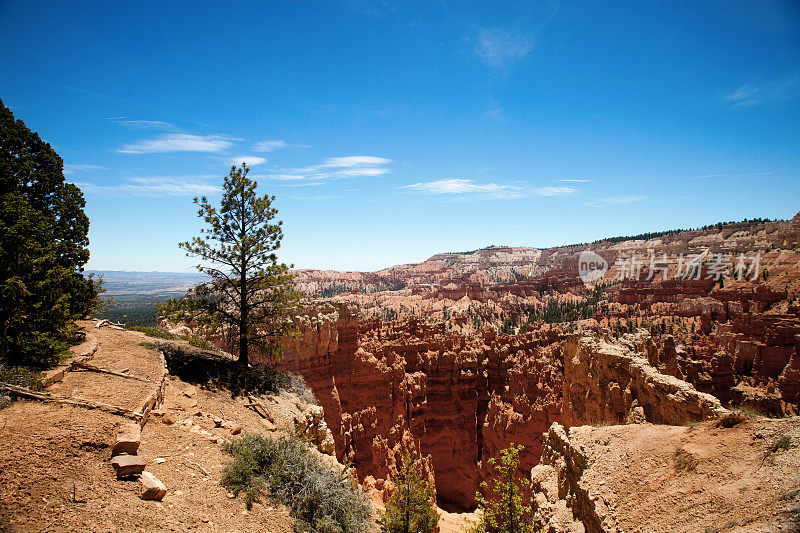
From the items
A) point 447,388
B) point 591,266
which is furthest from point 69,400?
point 591,266

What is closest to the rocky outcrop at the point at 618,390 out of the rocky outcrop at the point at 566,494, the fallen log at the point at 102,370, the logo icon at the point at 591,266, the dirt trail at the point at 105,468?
the rocky outcrop at the point at 566,494

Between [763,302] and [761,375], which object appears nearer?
[761,375]

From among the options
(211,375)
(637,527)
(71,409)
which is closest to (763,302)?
(637,527)

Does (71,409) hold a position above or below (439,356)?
above

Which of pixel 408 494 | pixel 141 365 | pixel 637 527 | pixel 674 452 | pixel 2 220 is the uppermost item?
pixel 2 220

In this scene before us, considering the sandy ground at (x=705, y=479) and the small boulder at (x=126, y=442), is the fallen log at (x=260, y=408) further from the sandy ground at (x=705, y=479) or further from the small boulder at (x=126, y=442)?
the sandy ground at (x=705, y=479)

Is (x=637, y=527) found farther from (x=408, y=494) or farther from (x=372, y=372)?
(x=372, y=372)

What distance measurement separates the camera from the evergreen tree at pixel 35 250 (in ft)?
32.7

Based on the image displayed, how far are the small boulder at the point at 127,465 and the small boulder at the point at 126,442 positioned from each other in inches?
6.4

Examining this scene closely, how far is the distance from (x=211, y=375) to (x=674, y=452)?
14437 mm

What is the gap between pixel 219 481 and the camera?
773cm

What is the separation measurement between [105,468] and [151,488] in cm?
100

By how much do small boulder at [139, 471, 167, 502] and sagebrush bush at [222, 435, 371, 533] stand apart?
Result: 1469 mm

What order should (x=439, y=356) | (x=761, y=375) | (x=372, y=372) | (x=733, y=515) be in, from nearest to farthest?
(x=733, y=515) → (x=372, y=372) → (x=439, y=356) → (x=761, y=375)
